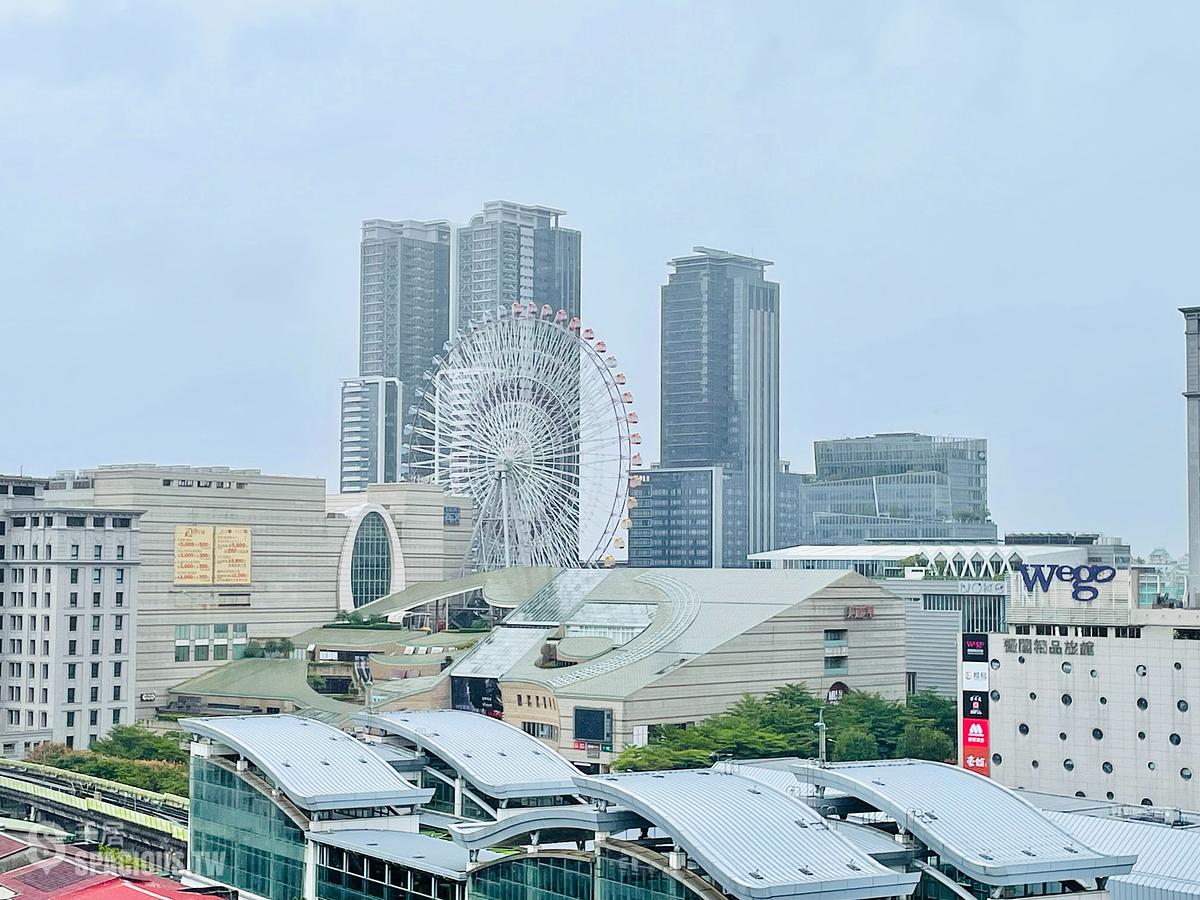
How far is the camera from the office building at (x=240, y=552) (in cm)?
12119

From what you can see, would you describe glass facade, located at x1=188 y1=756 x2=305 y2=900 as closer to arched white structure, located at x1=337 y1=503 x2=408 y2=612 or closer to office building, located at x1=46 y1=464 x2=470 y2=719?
office building, located at x1=46 y1=464 x2=470 y2=719

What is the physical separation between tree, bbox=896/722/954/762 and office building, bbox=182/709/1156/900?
1684 inches

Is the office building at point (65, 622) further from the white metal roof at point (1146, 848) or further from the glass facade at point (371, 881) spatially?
the white metal roof at point (1146, 848)

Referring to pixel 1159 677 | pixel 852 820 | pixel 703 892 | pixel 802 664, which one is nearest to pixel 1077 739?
pixel 1159 677

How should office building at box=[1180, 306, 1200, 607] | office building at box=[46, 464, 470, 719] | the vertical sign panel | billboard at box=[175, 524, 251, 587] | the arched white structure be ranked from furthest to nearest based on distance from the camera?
the arched white structure → billboard at box=[175, 524, 251, 587] → office building at box=[46, 464, 470, 719] → office building at box=[1180, 306, 1200, 607] → the vertical sign panel

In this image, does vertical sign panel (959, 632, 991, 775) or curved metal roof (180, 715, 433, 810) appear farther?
vertical sign panel (959, 632, 991, 775)

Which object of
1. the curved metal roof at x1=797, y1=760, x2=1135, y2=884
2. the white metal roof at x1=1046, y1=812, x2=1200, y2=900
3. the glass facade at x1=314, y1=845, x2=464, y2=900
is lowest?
the glass facade at x1=314, y1=845, x2=464, y2=900

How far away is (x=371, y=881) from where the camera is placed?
49.8m

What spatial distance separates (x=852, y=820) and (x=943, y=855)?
3.88m

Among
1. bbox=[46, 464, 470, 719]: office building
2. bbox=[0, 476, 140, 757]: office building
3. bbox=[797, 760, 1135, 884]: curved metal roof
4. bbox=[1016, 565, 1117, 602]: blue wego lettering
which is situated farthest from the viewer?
bbox=[46, 464, 470, 719]: office building

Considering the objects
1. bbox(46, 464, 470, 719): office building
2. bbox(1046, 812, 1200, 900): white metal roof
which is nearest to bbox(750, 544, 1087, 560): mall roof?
bbox(46, 464, 470, 719): office building

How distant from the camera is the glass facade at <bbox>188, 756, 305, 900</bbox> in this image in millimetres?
53344

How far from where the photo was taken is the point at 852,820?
148 ft

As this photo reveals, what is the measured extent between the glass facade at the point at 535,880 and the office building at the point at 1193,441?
56695 millimetres
